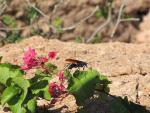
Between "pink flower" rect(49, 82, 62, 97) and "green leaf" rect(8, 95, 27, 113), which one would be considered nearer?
"green leaf" rect(8, 95, 27, 113)

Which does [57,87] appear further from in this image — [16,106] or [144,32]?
[144,32]

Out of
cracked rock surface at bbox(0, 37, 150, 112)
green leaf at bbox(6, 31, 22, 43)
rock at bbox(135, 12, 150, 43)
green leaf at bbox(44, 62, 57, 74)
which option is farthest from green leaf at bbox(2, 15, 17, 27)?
green leaf at bbox(44, 62, 57, 74)

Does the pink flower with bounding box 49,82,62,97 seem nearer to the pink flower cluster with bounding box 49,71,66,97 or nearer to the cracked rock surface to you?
the pink flower cluster with bounding box 49,71,66,97

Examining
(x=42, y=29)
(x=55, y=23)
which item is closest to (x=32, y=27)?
(x=55, y=23)

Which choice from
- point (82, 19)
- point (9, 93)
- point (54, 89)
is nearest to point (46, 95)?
point (54, 89)

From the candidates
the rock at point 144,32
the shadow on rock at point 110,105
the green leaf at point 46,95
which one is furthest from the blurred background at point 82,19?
the green leaf at point 46,95

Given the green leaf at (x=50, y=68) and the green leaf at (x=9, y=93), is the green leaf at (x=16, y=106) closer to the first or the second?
the green leaf at (x=9, y=93)
